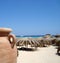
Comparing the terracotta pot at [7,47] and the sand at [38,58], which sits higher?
the terracotta pot at [7,47]

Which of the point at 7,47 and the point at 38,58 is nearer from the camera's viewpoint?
the point at 7,47

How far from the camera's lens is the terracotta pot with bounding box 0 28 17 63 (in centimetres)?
390

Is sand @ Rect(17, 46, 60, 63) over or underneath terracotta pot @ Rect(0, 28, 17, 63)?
underneath

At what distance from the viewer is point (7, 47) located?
402 cm

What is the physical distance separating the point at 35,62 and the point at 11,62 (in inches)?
135

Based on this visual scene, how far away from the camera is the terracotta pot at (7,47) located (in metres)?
3.90

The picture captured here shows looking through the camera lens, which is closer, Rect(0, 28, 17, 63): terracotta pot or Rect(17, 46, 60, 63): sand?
Rect(0, 28, 17, 63): terracotta pot

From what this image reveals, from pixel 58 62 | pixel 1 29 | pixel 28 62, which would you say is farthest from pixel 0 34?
pixel 58 62

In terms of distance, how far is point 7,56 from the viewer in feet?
13.1

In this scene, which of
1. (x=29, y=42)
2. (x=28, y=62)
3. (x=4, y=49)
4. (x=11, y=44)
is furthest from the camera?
(x=29, y=42)

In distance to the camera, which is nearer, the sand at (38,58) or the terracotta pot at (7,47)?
the terracotta pot at (7,47)

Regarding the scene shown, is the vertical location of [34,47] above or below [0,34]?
below

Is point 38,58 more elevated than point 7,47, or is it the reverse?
point 7,47

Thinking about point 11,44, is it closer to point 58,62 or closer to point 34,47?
point 58,62
